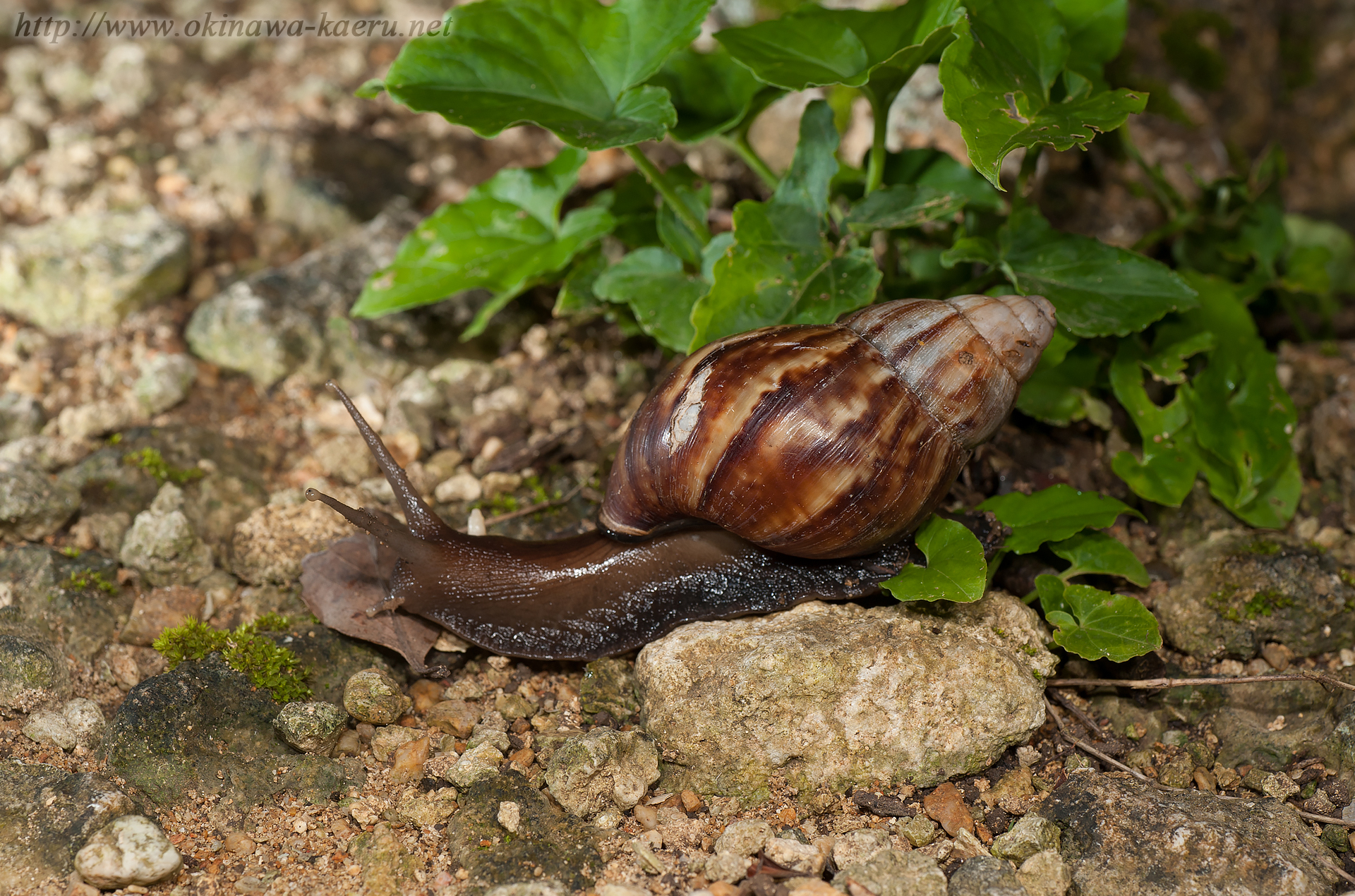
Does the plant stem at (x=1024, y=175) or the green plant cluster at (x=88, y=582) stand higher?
the plant stem at (x=1024, y=175)

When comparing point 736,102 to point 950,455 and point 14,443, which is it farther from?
point 14,443

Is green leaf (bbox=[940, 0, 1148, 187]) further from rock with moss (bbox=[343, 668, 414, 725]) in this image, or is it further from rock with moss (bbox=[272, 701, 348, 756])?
rock with moss (bbox=[272, 701, 348, 756])

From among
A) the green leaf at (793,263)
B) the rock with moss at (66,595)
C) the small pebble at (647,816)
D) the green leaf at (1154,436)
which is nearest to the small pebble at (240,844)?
the rock with moss at (66,595)

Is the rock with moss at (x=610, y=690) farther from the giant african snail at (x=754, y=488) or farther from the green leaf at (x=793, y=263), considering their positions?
the green leaf at (x=793, y=263)

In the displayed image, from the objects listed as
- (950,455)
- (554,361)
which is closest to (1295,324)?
(950,455)

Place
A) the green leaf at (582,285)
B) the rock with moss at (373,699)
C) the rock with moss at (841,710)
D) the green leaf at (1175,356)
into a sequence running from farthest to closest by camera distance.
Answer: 1. the green leaf at (582,285)
2. the green leaf at (1175,356)
3. the rock with moss at (373,699)
4. the rock with moss at (841,710)

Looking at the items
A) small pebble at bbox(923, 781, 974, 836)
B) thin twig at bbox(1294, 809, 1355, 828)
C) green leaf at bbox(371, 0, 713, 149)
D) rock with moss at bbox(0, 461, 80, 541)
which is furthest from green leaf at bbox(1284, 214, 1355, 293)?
rock with moss at bbox(0, 461, 80, 541)
